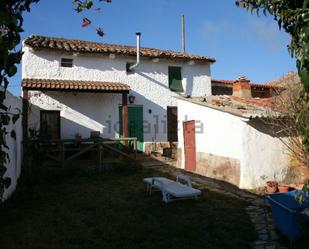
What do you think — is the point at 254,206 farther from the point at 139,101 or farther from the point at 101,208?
the point at 139,101

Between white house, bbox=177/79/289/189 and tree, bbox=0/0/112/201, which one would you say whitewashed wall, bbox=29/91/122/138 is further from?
tree, bbox=0/0/112/201

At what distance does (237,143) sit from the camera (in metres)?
10.1

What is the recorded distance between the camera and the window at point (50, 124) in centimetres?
1465

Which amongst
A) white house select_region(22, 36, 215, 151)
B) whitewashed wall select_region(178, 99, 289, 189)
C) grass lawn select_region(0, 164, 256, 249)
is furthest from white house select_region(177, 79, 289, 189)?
white house select_region(22, 36, 215, 151)

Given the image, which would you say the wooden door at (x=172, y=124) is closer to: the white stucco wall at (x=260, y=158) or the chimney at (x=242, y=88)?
the chimney at (x=242, y=88)

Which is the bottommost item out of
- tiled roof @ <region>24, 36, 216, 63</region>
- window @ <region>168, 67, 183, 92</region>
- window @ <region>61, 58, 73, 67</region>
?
window @ <region>168, 67, 183, 92</region>

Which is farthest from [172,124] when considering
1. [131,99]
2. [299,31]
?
→ [299,31]

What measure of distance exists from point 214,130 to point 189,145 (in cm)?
198

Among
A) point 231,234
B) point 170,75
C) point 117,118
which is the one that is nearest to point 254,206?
point 231,234

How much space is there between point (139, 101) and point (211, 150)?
240 inches

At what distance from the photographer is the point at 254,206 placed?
302 inches

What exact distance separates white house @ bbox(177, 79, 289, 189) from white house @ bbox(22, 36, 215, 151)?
3.34m

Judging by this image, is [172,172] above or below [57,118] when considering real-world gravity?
below

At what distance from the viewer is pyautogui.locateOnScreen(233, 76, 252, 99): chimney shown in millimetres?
14221
